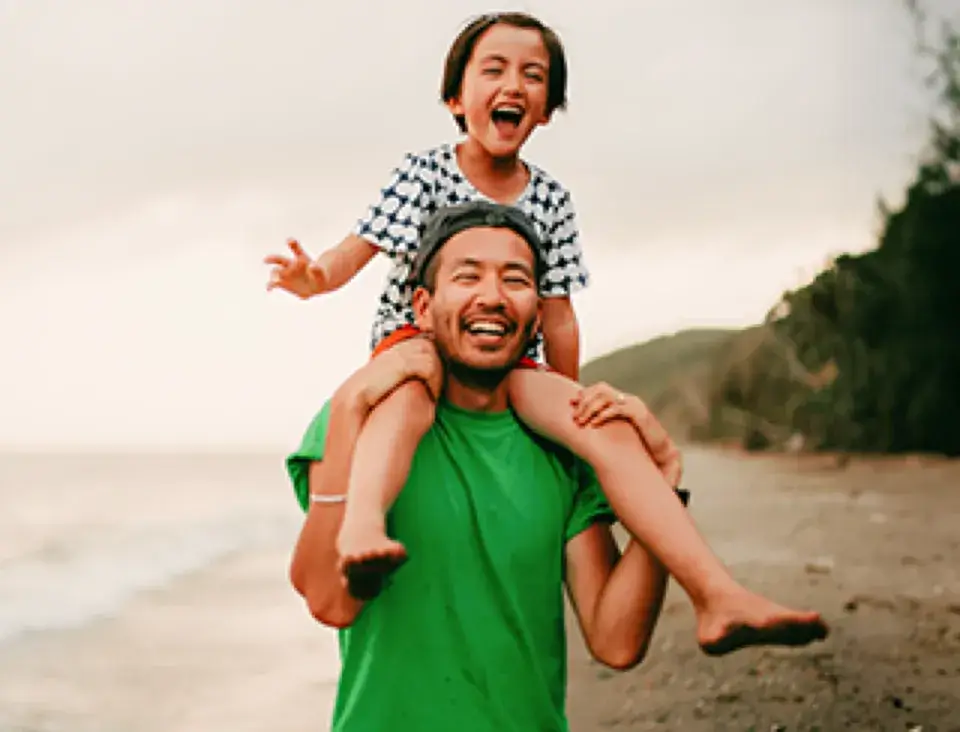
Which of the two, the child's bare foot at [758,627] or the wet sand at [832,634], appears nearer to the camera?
the child's bare foot at [758,627]

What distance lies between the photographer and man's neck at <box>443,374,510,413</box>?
1.51 m

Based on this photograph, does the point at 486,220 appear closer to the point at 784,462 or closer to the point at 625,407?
the point at 625,407

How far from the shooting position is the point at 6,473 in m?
12.1

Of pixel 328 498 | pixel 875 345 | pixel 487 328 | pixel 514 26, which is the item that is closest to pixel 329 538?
pixel 328 498

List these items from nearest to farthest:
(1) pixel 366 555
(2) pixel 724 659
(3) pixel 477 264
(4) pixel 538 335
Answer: (1) pixel 366 555 → (3) pixel 477 264 → (4) pixel 538 335 → (2) pixel 724 659

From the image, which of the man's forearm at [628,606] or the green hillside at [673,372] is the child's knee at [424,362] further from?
the green hillside at [673,372]

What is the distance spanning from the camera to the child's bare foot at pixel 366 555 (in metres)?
1.26

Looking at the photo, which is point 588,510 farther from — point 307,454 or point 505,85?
point 505,85

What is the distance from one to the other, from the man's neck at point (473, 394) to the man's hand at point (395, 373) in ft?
→ 0.11

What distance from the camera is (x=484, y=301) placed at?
1447mm

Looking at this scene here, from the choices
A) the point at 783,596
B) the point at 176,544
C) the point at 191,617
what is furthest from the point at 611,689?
the point at 176,544

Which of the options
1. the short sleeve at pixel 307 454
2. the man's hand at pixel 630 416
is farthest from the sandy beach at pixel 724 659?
the short sleeve at pixel 307 454

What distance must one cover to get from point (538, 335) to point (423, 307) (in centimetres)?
26

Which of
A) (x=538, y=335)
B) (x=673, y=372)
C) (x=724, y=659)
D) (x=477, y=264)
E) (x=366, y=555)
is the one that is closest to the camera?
(x=366, y=555)
